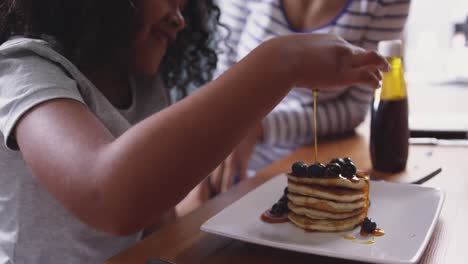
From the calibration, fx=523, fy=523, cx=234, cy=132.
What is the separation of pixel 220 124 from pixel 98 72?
52cm

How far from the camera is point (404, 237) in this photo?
734 mm

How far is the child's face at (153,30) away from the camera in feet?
3.16

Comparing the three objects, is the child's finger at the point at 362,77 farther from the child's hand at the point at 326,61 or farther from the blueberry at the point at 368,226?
the blueberry at the point at 368,226

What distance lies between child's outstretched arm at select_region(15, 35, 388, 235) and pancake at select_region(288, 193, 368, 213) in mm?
179

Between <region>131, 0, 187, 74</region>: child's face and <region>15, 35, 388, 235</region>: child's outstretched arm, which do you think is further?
<region>131, 0, 187, 74</region>: child's face

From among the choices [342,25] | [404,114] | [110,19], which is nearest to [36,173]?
[110,19]

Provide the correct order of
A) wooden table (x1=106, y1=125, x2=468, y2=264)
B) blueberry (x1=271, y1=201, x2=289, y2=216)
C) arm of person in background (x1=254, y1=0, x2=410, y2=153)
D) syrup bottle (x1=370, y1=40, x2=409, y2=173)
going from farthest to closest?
arm of person in background (x1=254, y1=0, x2=410, y2=153) → syrup bottle (x1=370, y1=40, x2=409, y2=173) → blueberry (x1=271, y1=201, x2=289, y2=216) → wooden table (x1=106, y1=125, x2=468, y2=264)

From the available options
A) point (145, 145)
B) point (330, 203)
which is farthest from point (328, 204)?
point (145, 145)

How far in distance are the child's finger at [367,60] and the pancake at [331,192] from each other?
19 cm

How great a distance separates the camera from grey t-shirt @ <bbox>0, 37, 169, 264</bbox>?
741mm

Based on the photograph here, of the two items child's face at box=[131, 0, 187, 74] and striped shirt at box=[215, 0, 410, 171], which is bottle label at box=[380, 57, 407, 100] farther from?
child's face at box=[131, 0, 187, 74]

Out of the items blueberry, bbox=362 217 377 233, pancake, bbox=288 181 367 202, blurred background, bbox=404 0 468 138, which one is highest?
pancake, bbox=288 181 367 202

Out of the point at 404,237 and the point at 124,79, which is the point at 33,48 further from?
the point at 404,237

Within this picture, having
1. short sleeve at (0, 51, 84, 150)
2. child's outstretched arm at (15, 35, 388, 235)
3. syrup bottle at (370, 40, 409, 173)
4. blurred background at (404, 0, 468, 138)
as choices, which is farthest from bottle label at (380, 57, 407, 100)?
blurred background at (404, 0, 468, 138)
